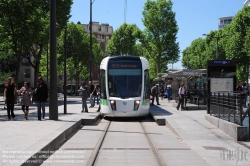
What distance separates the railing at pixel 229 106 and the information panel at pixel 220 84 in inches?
144

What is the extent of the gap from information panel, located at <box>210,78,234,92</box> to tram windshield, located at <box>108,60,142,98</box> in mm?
3602

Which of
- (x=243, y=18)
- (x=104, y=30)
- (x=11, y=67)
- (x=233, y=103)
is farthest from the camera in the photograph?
(x=104, y=30)

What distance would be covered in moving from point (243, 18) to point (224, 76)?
34.3m

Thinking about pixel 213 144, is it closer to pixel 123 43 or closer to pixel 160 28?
pixel 160 28

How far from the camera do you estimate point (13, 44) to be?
32.7m

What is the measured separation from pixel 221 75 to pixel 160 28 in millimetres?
45490

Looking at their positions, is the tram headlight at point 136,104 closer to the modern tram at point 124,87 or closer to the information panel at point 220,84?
the modern tram at point 124,87

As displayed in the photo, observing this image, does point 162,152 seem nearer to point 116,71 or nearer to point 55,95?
point 55,95

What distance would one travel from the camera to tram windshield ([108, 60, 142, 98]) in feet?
62.1

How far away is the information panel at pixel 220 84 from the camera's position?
20.0m

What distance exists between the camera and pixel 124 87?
749 inches

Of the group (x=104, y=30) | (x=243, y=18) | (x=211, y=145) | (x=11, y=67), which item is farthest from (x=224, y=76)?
(x=104, y=30)

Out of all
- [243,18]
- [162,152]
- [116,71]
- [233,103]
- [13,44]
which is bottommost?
[162,152]

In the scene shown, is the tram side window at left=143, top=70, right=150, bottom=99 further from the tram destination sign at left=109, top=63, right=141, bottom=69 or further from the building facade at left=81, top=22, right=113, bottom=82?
the building facade at left=81, top=22, right=113, bottom=82
